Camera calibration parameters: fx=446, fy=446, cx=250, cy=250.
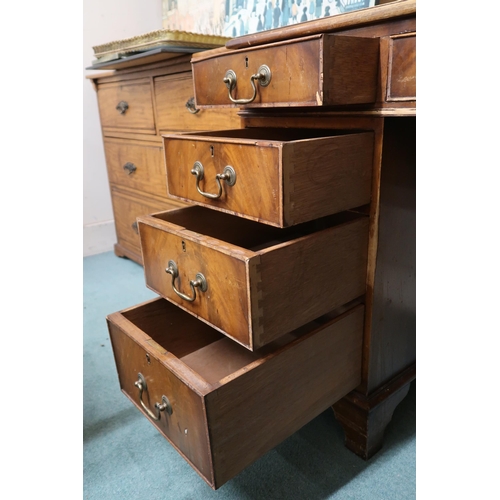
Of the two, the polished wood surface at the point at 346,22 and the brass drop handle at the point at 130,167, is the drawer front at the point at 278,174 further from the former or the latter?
the brass drop handle at the point at 130,167

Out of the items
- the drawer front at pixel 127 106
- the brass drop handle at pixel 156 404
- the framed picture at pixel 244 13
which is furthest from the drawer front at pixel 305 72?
the drawer front at pixel 127 106

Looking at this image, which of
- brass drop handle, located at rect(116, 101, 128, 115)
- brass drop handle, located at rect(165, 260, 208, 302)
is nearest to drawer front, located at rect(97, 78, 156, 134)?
brass drop handle, located at rect(116, 101, 128, 115)

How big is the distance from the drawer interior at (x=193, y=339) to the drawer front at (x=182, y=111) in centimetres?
54

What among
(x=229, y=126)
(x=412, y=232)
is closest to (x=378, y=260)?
(x=412, y=232)

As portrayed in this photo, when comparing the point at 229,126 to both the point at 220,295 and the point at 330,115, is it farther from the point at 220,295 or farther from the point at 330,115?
the point at 220,295

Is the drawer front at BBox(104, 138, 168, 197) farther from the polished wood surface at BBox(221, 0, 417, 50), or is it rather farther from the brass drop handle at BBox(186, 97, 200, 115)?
the polished wood surface at BBox(221, 0, 417, 50)

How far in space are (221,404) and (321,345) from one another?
0.23 m

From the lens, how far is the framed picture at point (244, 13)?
43.8 inches

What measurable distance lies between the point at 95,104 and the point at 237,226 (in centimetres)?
151

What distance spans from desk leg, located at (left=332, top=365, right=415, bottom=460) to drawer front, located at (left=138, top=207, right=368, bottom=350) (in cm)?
24

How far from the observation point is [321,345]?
0.80 meters

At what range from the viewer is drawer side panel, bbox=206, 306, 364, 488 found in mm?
670

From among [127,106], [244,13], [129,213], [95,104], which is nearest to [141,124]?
[127,106]

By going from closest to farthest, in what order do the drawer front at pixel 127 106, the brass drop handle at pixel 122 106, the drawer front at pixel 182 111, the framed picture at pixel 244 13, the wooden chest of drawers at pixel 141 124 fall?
the framed picture at pixel 244 13, the drawer front at pixel 182 111, the wooden chest of drawers at pixel 141 124, the drawer front at pixel 127 106, the brass drop handle at pixel 122 106
